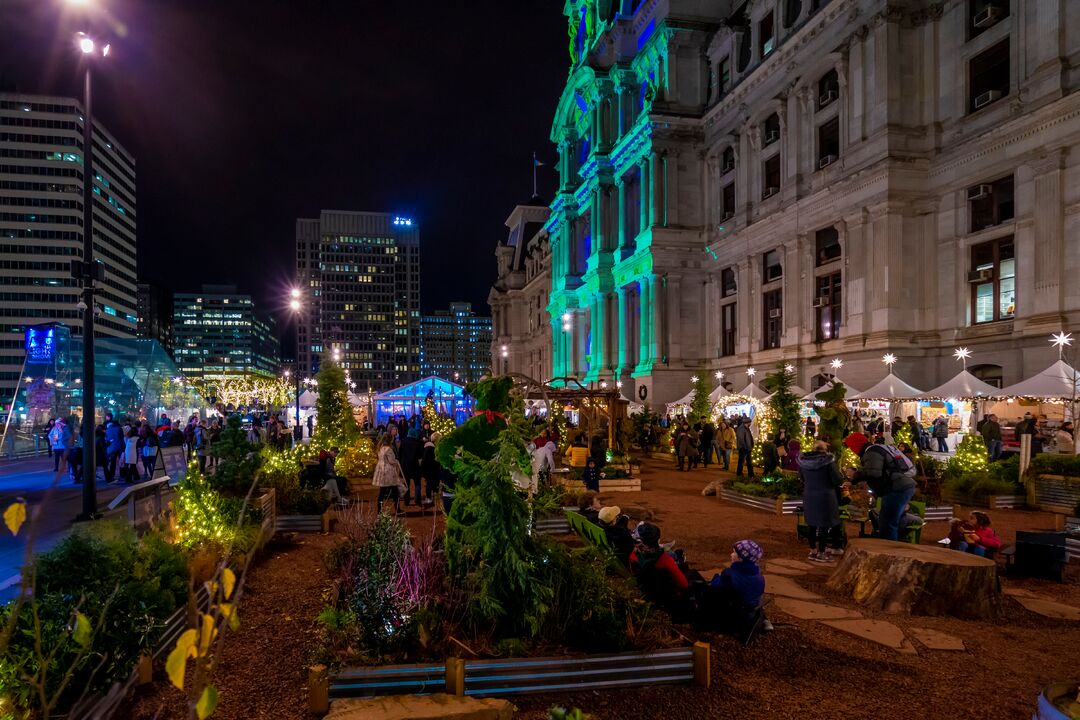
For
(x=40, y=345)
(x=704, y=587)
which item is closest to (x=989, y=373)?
(x=704, y=587)

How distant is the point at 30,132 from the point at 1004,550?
12928 cm

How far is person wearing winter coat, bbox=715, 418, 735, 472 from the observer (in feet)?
78.8

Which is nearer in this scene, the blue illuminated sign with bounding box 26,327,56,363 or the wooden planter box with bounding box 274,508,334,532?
the wooden planter box with bounding box 274,508,334,532

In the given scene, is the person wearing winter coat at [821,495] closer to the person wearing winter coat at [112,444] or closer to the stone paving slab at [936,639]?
the stone paving slab at [936,639]

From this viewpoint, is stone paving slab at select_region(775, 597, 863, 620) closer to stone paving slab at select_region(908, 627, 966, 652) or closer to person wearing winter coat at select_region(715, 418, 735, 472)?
stone paving slab at select_region(908, 627, 966, 652)

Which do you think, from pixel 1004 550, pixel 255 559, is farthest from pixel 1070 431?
pixel 255 559

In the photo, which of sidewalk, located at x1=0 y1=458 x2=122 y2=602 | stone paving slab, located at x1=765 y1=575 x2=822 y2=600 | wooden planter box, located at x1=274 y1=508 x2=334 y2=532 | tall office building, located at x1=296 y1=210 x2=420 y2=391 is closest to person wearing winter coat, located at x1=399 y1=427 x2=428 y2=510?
wooden planter box, located at x1=274 y1=508 x2=334 y2=532

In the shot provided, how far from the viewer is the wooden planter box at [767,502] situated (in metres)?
14.0

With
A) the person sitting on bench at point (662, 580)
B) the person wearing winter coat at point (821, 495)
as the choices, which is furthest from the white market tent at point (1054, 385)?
the person sitting on bench at point (662, 580)

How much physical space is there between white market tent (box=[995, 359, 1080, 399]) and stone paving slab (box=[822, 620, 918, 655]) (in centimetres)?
1364

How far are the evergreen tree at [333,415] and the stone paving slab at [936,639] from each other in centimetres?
1778

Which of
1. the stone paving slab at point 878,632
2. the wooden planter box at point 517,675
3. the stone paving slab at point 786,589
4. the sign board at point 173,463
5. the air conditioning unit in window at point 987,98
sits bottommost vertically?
the stone paving slab at point 786,589

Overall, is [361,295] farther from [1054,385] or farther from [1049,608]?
[1049,608]

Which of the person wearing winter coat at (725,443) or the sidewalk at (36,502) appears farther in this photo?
the person wearing winter coat at (725,443)
